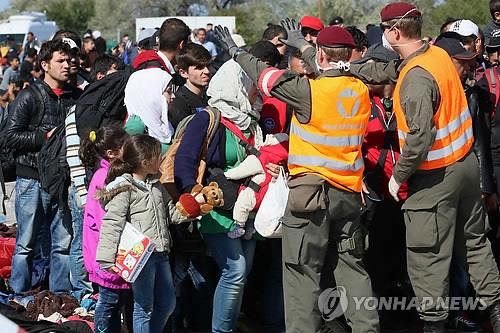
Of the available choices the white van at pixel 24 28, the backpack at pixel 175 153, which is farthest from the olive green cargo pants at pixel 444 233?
the white van at pixel 24 28

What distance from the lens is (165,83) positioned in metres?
6.74

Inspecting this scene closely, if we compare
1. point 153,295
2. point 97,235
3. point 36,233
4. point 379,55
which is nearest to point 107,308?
point 153,295

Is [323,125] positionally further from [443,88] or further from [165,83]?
[165,83]

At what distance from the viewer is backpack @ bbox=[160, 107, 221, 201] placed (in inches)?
253

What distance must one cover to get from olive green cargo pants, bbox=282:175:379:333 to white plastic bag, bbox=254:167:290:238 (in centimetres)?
18

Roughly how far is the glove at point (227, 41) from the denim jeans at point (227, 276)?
1.27m

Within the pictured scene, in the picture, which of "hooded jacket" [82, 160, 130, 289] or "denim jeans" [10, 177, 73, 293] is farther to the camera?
"denim jeans" [10, 177, 73, 293]

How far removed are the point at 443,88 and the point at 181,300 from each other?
8.62 ft

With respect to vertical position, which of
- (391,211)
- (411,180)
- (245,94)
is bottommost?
(391,211)

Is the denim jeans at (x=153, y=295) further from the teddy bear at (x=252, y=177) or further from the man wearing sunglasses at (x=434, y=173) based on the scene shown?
the man wearing sunglasses at (x=434, y=173)

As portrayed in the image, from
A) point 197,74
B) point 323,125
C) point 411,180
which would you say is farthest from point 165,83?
point 411,180

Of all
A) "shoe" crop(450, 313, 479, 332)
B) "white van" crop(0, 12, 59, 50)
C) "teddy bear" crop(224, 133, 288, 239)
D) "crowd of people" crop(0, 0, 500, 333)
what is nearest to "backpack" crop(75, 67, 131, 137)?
"crowd of people" crop(0, 0, 500, 333)

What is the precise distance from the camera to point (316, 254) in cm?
597

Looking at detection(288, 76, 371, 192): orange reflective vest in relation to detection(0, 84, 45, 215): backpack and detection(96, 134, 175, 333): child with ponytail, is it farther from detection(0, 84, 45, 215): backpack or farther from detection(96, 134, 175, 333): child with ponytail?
detection(0, 84, 45, 215): backpack
